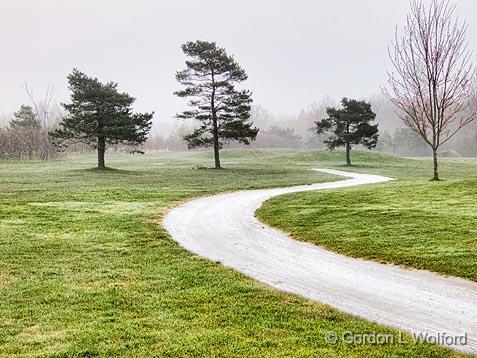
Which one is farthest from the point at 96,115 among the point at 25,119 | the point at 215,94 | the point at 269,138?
the point at 269,138

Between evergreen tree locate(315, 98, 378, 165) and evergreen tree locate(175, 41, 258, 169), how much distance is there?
36.4 feet

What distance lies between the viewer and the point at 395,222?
12719 mm

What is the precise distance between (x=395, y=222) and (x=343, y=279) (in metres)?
4.98

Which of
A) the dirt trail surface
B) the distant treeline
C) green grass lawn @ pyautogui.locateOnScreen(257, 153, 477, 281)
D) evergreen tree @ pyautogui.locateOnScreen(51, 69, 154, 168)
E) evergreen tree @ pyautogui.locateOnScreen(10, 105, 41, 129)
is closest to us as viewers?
the dirt trail surface

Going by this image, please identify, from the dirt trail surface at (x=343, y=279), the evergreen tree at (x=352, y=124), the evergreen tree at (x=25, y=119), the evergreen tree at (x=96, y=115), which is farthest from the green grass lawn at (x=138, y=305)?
the evergreen tree at (x=25, y=119)

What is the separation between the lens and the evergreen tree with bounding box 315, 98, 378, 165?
45594mm

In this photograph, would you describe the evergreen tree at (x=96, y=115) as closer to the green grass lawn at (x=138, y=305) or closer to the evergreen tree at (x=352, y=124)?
the evergreen tree at (x=352, y=124)

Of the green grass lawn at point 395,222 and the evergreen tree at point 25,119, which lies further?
the evergreen tree at point 25,119

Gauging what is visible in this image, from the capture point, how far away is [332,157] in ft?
181

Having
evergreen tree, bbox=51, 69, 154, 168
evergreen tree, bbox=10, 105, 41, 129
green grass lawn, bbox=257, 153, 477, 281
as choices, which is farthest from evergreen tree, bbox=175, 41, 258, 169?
evergreen tree, bbox=10, 105, 41, 129

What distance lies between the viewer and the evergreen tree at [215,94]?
38.8 metres

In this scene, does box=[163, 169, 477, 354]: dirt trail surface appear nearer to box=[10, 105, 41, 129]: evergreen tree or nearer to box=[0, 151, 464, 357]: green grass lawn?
box=[0, 151, 464, 357]: green grass lawn

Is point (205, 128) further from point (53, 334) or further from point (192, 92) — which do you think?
point (53, 334)

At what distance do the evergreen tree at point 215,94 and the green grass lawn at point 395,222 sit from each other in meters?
20.7
